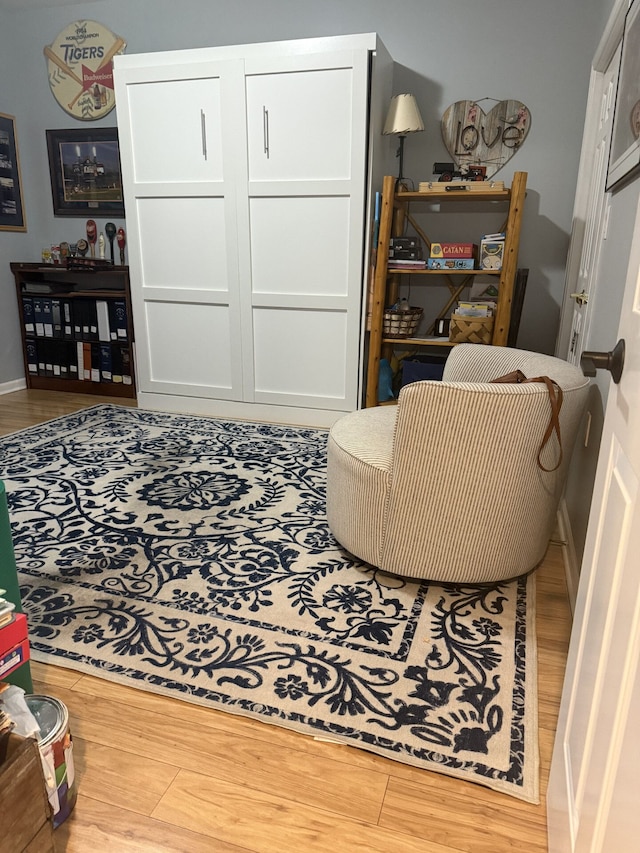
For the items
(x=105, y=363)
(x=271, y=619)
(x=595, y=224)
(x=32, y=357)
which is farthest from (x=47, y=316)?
(x=595, y=224)

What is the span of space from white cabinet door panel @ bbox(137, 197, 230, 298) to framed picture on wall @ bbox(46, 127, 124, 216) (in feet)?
Answer: 2.56

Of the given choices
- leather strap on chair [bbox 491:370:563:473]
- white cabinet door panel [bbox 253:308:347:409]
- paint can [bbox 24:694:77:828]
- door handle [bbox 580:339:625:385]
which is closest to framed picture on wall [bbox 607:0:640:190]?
leather strap on chair [bbox 491:370:563:473]

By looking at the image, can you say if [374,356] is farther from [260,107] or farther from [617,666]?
[617,666]

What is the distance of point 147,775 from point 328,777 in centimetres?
40

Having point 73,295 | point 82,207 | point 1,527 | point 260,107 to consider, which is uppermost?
point 260,107

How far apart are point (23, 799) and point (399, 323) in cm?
298

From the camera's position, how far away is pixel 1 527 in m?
1.32

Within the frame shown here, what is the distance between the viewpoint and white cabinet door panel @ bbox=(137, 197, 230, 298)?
3.68 metres

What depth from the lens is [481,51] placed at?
348 centimetres

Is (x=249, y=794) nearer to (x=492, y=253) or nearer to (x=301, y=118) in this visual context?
(x=492, y=253)

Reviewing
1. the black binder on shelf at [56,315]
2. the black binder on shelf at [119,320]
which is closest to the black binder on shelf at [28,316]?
the black binder on shelf at [56,315]

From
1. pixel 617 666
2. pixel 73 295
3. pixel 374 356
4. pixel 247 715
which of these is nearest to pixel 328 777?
pixel 247 715

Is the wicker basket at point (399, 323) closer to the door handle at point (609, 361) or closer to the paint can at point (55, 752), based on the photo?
the door handle at point (609, 361)

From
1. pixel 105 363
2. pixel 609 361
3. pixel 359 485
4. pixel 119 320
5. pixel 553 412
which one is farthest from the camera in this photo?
pixel 105 363
